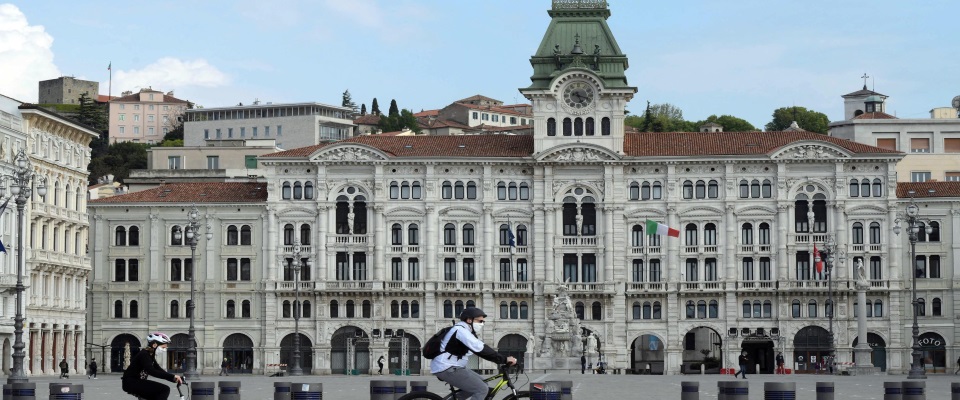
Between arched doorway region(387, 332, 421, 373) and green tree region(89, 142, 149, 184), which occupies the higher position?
green tree region(89, 142, 149, 184)

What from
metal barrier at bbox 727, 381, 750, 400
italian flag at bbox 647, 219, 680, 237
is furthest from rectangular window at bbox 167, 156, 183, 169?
metal barrier at bbox 727, 381, 750, 400

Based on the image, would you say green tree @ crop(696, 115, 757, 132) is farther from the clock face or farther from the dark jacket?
the dark jacket

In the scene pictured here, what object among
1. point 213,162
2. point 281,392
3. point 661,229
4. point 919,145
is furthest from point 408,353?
point 281,392

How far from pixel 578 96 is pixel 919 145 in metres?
30.2

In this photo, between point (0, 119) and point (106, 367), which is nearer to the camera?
point (0, 119)

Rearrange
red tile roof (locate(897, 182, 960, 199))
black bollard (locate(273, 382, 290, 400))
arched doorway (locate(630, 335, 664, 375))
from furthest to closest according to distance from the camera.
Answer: arched doorway (locate(630, 335, 664, 375))
red tile roof (locate(897, 182, 960, 199))
black bollard (locate(273, 382, 290, 400))

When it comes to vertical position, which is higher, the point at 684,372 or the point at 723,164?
the point at 723,164

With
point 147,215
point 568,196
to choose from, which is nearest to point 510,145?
point 568,196

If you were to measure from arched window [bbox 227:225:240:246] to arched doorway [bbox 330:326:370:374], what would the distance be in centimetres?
822

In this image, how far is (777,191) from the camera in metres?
105

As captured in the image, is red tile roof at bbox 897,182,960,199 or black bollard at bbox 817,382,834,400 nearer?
black bollard at bbox 817,382,834,400

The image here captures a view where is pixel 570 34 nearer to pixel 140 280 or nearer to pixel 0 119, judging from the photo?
pixel 140 280

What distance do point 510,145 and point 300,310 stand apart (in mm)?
15798

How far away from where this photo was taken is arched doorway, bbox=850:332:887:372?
340ft
